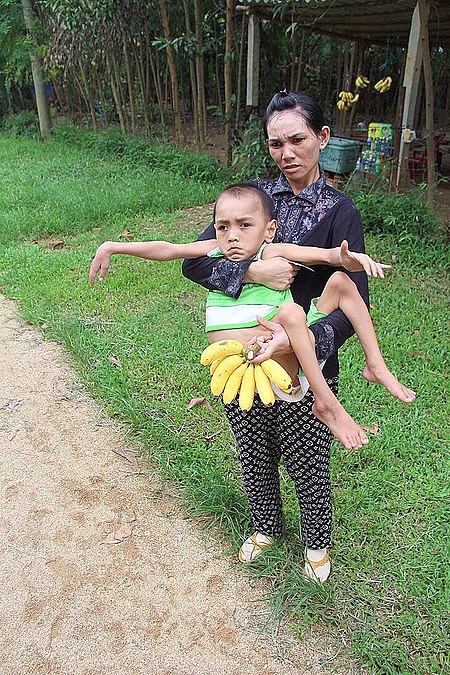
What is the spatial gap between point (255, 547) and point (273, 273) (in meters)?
1.18

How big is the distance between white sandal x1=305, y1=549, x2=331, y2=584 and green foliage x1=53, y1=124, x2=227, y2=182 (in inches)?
231

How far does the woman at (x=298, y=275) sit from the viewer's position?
63.7 inches

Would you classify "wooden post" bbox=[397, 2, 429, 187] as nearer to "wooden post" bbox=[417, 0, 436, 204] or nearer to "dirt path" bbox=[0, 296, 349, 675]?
"wooden post" bbox=[417, 0, 436, 204]

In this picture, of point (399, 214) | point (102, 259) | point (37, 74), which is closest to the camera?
point (102, 259)

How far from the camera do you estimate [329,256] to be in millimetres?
1515

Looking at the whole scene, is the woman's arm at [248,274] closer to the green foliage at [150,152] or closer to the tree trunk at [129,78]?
the green foliage at [150,152]

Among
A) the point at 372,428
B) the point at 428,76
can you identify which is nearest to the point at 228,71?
the point at 428,76

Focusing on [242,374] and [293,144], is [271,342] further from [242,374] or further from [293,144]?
[293,144]

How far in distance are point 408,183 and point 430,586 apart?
5.11 metres

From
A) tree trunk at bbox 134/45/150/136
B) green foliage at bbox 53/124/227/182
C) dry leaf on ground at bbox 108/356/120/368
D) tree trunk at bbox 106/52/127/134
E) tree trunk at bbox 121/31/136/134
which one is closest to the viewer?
dry leaf on ground at bbox 108/356/120/368

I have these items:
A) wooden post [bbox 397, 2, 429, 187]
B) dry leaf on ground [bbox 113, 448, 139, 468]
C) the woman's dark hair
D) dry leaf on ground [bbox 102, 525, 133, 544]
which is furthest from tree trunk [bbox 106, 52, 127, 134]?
the woman's dark hair

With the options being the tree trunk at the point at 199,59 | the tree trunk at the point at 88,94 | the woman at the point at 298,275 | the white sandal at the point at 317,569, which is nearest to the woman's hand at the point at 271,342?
the woman at the point at 298,275

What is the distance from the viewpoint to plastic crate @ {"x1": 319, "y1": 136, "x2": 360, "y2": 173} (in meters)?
6.98

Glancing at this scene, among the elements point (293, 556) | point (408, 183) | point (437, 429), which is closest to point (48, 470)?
point (293, 556)
